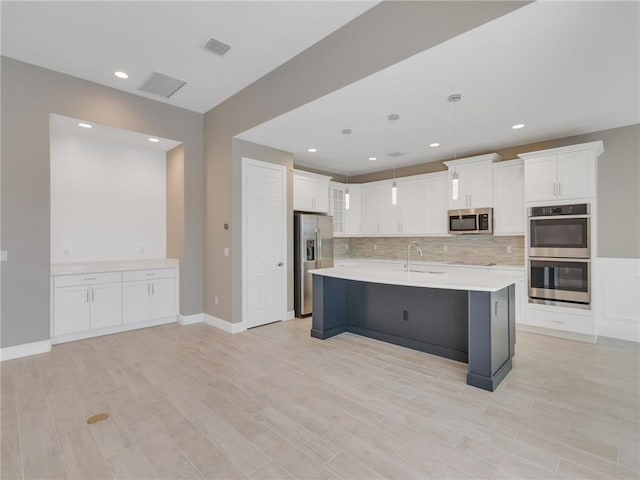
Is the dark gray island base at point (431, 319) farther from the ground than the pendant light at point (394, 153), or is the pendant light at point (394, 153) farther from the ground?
the pendant light at point (394, 153)

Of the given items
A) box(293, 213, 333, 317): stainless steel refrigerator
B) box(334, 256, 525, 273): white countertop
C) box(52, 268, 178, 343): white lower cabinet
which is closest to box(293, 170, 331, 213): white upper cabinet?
box(293, 213, 333, 317): stainless steel refrigerator

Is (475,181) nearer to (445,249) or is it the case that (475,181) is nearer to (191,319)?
Answer: (445,249)

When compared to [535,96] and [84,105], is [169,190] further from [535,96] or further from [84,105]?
[535,96]

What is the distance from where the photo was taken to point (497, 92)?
3086mm

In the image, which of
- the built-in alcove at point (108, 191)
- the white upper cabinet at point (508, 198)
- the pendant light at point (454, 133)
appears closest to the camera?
the pendant light at point (454, 133)

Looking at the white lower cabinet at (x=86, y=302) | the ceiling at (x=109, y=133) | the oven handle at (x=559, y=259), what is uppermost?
the ceiling at (x=109, y=133)

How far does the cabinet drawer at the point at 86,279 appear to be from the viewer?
387cm

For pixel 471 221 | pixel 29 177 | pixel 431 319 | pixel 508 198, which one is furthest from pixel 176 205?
pixel 508 198

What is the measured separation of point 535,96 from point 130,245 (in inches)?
232

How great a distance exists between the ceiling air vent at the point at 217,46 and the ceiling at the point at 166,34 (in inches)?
2.1

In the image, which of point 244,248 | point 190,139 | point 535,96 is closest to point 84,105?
point 190,139

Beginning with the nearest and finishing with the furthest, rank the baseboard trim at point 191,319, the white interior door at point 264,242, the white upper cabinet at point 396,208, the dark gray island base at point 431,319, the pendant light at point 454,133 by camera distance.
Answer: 1. the dark gray island base at point 431,319
2. the pendant light at point 454,133
3. the white interior door at point 264,242
4. the baseboard trim at point 191,319
5. the white upper cabinet at point 396,208

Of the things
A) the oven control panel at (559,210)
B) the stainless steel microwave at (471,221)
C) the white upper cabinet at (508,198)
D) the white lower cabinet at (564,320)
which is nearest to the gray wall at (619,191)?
the oven control panel at (559,210)

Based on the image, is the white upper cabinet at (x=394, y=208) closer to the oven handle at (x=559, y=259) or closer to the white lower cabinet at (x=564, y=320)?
the oven handle at (x=559, y=259)
